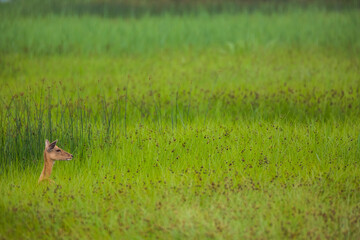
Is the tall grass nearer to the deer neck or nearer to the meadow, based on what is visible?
the meadow

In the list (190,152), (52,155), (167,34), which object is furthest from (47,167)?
(167,34)

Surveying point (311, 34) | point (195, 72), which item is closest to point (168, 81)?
point (195, 72)

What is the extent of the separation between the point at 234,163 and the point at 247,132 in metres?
0.81

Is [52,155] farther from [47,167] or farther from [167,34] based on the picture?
[167,34]

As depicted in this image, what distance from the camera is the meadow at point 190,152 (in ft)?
12.6

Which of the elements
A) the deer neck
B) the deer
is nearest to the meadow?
the deer neck

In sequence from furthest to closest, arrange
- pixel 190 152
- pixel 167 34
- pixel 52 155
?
1. pixel 167 34
2. pixel 190 152
3. pixel 52 155

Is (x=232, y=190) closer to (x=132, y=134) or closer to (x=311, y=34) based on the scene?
(x=132, y=134)

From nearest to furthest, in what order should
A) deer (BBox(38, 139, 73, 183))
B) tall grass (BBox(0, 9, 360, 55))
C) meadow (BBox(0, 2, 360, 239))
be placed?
meadow (BBox(0, 2, 360, 239))
deer (BBox(38, 139, 73, 183))
tall grass (BBox(0, 9, 360, 55))

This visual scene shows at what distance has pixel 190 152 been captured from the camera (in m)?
5.17

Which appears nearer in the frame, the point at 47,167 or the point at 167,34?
the point at 47,167

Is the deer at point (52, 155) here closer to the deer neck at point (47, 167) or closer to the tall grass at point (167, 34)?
the deer neck at point (47, 167)

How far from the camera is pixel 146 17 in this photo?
46.2ft

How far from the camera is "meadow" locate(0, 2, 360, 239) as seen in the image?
3832 mm
